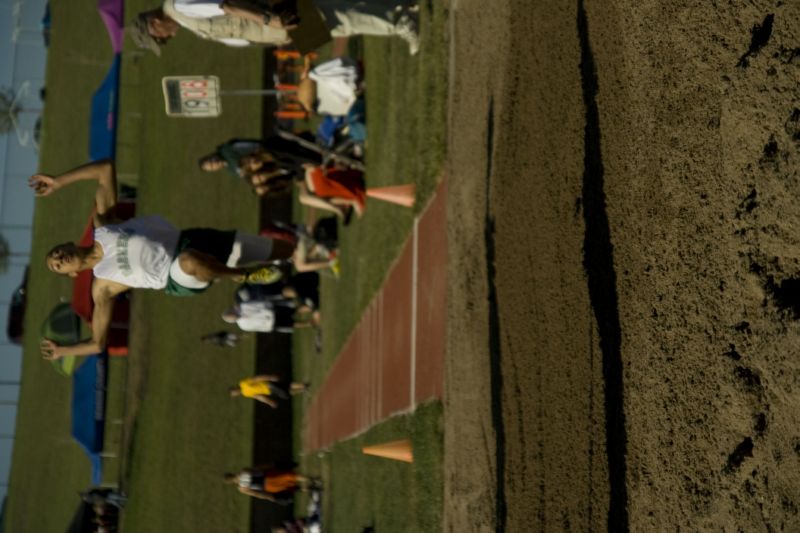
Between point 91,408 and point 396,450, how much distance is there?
11554 mm

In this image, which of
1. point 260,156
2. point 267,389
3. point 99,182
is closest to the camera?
point 99,182

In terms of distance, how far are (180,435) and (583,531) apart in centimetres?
1278

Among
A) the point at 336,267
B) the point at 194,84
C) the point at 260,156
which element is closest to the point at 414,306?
the point at 336,267

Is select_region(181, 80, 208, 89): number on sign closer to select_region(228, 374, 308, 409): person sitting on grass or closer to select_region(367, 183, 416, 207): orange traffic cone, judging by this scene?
select_region(367, 183, 416, 207): orange traffic cone

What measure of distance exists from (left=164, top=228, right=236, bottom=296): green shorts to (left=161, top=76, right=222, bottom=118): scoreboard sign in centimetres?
536

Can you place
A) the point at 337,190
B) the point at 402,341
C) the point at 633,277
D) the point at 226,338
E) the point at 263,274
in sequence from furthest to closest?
the point at 226,338 → the point at 337,190 → the point at 402,341 → the point at 263,274 → the point at 633,277

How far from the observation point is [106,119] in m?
20.0

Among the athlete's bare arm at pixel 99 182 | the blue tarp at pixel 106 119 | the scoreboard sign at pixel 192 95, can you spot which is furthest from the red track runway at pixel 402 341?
the blue tarp at pixel 106 119

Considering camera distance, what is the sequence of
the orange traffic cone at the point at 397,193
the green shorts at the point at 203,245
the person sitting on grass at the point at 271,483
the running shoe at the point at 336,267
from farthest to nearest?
the person sitting on grass at the point at 271,483, the running shoe at the point at 336,267, the orange traffic cone at the point at 397,193, the green shorts at the point at 203,245

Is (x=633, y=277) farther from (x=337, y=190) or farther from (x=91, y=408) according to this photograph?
(x=91, y=408)

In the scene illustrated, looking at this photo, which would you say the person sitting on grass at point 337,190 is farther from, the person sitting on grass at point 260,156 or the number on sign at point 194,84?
the number on sign at point 194,84

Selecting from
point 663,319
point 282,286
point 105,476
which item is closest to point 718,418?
point 663,319

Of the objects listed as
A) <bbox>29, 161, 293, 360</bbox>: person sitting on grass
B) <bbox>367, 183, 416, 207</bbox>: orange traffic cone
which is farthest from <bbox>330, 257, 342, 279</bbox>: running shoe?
<bbox>29, 161, 293, 360</bbox>: person sitting on grass

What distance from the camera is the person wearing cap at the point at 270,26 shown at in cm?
879
